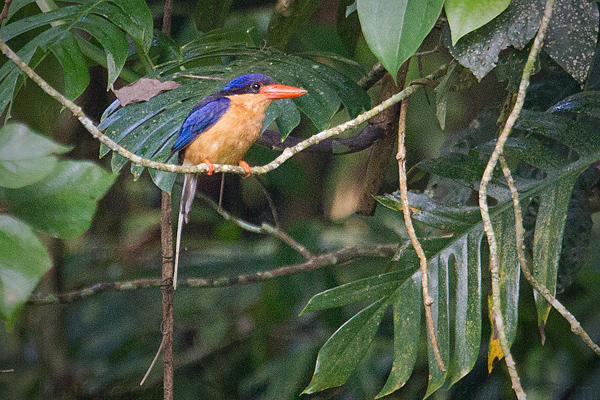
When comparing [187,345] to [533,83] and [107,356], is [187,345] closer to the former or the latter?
[107,356]

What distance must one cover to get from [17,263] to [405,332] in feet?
1.97

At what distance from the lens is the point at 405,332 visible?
32.5 inches

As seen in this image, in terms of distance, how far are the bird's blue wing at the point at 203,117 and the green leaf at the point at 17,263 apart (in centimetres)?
35

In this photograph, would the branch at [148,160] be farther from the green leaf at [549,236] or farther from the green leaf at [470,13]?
the green leaf at [549,236]

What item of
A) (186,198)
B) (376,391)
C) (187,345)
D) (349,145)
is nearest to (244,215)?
(187,345)

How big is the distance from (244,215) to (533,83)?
913mm

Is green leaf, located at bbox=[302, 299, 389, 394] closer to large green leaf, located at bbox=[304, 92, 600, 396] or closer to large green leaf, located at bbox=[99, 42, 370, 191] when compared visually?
large green leaf, located at bbox=[304, 92, 600, 396]

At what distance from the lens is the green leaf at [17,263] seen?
387mm

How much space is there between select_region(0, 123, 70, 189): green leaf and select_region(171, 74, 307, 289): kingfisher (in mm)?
322

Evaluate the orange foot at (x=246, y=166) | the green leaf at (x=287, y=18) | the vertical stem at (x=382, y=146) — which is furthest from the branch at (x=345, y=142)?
the orange foot at (x=246, y=166)

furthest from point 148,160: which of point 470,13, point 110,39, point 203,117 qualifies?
point 470,13

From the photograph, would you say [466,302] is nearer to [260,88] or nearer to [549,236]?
[549,236]

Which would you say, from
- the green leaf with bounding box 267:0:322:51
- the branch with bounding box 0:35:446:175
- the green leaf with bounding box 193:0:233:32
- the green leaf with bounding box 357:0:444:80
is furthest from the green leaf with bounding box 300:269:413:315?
the green leaf with bounding box 193:0:233:32

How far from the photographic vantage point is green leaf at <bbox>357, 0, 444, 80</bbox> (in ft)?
2.04
